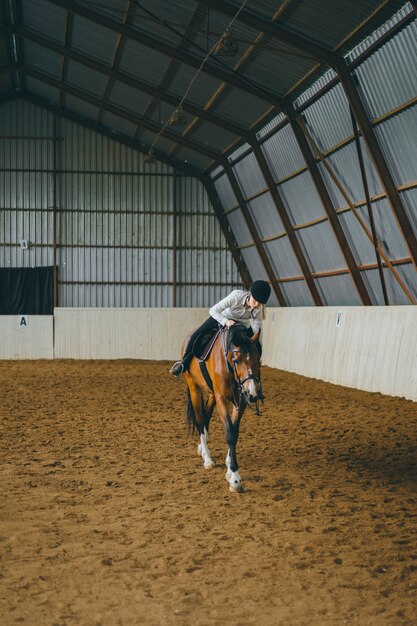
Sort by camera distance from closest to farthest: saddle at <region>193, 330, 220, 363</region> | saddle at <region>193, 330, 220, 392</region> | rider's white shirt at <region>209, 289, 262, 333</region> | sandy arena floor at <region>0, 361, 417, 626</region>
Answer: sandy arena floor at <region>0, 361, 417, 626</region>
rider's white shirt at <region>209, 289, 262, 333</region>
saddle at <region>193, 330, 220, 392</region>
saddle at <region>193, 330, 220, 363</region>

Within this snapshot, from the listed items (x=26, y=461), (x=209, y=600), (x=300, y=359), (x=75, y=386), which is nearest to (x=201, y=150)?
(x=300, y=359)

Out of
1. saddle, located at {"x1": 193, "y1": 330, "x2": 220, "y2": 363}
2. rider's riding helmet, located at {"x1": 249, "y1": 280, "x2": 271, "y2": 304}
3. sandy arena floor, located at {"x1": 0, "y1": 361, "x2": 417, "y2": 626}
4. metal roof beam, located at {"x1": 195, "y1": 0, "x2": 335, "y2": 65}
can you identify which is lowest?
sandy arena floor, located at {"x1": 0, "y1": 361, "x2": 417, "y2": 626}

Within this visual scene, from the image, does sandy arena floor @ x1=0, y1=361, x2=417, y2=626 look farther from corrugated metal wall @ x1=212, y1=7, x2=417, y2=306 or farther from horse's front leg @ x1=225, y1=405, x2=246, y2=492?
corrugated metal wall @ x1=212, y1=7, x2=417, y2=306

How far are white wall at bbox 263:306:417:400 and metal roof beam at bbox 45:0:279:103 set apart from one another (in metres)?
5.98

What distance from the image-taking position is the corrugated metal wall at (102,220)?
29.2m

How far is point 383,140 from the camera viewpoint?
17031 millimetres

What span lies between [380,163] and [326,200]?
143 inches

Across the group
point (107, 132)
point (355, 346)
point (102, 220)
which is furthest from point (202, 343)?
point (107, 132)

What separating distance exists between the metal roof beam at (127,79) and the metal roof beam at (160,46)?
304 cm

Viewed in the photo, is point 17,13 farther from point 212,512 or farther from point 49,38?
point 212,512

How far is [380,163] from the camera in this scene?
1697cm

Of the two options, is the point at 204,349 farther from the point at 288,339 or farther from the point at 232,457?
the point at 288,339

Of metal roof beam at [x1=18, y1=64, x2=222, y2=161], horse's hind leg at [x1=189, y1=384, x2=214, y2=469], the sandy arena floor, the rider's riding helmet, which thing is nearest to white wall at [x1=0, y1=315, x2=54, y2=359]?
metal roof beam at [x1=18, y1=64, x2=222, y2=161]

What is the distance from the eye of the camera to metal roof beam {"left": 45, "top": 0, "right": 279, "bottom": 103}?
1875 centimetres
